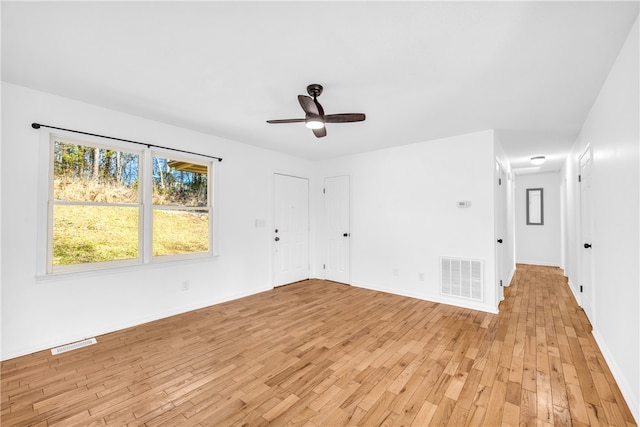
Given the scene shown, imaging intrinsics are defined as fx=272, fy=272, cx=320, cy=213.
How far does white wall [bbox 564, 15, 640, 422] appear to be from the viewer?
1.82 metres

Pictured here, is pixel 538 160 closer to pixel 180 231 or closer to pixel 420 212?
pixel 420 212

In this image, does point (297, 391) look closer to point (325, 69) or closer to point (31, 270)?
point (325, 69)

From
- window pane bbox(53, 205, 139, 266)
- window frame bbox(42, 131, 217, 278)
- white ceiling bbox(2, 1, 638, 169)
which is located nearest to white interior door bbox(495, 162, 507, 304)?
white ceiling bbox(2, 1, 638, 169)

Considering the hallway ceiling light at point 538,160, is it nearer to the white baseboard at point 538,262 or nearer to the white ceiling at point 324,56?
the white ceiling at point 324,56

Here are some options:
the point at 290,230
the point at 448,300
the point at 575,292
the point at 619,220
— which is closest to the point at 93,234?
the point at 290,230

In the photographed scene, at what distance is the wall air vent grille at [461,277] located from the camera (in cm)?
392

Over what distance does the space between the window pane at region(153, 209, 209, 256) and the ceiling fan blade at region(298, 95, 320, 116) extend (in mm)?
2479

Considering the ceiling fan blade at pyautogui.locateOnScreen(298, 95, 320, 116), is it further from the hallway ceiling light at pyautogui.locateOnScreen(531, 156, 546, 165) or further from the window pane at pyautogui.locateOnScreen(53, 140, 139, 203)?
the hallway ceiling light at pyautogui.locateOnScreen(531, 156, 546, 165)

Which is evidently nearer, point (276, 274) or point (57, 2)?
point (57, 2)

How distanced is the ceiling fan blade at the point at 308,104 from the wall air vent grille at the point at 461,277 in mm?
3094

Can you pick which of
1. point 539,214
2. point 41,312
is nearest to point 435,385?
point 41,312

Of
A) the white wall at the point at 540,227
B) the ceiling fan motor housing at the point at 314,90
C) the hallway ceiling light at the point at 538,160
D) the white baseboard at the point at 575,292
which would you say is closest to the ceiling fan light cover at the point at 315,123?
the ceiling fan motor housing at the point at 314,90

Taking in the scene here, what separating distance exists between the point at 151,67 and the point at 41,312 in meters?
2.63

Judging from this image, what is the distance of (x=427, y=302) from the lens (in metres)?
4.24
